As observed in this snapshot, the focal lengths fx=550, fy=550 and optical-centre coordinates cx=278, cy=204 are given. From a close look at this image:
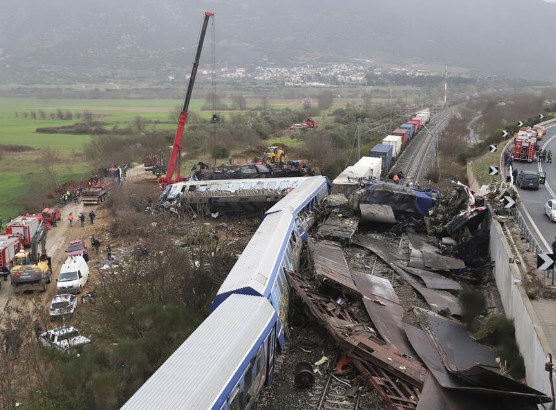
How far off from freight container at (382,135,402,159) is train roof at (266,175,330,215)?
1665 cm

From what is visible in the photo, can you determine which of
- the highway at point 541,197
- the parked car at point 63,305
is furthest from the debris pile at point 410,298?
the parked car at point 63,305

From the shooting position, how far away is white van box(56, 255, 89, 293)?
70.3 ft

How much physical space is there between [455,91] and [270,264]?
387 feet

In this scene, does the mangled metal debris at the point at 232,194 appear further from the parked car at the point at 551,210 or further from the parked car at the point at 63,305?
the parked car at the point at 551,210

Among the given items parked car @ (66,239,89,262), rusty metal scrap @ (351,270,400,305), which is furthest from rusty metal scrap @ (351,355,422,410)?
parked car @ (66,239,89,262)

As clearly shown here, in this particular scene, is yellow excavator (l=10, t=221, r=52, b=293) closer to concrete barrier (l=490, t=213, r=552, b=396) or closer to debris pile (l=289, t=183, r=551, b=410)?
debris pile (l=289, t=183, r=551, b=410)

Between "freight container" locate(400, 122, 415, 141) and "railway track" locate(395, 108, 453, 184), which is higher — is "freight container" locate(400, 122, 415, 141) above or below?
above

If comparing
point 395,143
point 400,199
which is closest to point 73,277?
point 400,199

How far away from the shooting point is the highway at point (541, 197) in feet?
69.3

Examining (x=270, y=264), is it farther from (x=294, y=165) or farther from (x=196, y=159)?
(x=196, y=159)

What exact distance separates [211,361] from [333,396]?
3420mm

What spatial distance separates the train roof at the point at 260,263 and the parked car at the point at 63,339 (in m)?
4.32

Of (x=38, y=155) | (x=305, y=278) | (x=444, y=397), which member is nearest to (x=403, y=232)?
(x=305, y=278)

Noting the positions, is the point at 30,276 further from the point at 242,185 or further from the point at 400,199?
the point at 400,199
